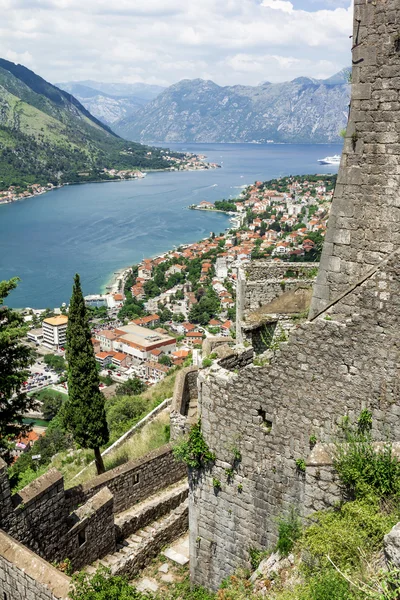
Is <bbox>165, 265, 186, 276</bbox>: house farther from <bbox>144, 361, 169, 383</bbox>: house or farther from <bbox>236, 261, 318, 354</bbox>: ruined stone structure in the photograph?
<bbox>236, 261, 318, 354</bbox>: ruined stone structure

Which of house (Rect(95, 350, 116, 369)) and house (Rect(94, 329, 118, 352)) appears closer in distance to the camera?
house (Rect(95, 350, 116, 369))

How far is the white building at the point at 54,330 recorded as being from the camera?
7588cm

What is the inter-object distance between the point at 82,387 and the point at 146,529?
5.31 metres

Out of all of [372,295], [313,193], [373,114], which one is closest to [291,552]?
[372,295]

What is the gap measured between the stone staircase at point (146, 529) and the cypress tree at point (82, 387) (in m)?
3.94

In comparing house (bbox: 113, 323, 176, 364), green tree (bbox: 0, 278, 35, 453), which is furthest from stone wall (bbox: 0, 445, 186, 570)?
house (bbox: 113, 323, 176, 364)

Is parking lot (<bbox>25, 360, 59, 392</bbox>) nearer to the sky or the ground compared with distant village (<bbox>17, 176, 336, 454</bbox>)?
nearer to the ground

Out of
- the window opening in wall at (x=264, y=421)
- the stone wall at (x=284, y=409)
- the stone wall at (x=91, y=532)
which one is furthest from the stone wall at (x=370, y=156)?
the stone wall at (x=91, y=532)

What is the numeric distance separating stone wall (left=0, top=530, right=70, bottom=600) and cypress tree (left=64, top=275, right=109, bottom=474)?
823 cm

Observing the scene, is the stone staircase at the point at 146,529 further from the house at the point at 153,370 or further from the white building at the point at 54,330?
the white building at the point at 54,330

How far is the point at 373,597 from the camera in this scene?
3.42 meters

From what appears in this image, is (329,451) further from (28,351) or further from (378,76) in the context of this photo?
(28,351)

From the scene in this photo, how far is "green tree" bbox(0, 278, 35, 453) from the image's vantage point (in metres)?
9.39

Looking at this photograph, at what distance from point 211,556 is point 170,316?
8480 cm
